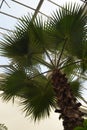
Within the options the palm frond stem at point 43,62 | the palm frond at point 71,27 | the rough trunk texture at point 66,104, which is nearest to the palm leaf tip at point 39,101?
the palm frond stem at point 43,62

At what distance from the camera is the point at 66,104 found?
5445mm

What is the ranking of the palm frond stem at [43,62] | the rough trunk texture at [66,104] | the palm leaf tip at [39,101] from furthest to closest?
1. the palm leaf tip at [39,101]
2. the palm frond stem at [43,62]
3. the rough trunk texture at [66,104]

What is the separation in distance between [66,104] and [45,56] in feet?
4.34

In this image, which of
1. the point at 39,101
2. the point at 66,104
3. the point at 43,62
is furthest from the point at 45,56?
the point at 66,104

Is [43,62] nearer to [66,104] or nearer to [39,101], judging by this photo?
[39,101]

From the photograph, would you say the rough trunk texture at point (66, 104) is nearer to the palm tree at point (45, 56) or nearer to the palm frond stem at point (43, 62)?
the palm tree at point (45, 56)

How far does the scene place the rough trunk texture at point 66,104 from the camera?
5211mm

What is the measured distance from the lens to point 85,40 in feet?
19.5

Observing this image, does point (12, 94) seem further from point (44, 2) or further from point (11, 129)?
point (44, 2)

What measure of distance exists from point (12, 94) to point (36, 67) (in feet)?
2.25

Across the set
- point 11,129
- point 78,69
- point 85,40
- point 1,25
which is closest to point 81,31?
point 85,40

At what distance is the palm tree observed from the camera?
5840mm

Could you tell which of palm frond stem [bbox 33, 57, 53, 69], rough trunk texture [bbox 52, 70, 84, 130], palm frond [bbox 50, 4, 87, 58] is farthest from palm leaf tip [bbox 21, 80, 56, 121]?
palm frond [bbox 50, 4, 87, 58]

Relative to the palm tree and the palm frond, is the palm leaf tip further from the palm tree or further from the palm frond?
the palm frond
